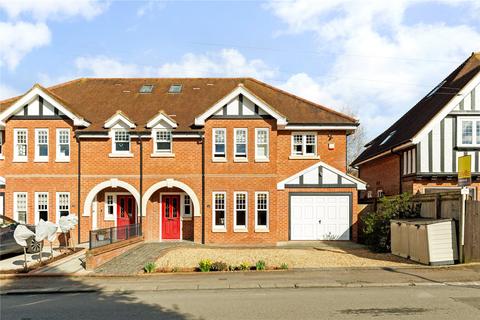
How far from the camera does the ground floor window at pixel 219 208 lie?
75.2ft

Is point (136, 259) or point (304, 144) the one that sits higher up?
point (304, 144)

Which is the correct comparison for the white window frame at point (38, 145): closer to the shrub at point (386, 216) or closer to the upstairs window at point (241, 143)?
the upstairs window at point (241, 143)

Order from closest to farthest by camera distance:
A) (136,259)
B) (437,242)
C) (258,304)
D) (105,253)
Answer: (258,304), (437,242), (105,253), (136,259)

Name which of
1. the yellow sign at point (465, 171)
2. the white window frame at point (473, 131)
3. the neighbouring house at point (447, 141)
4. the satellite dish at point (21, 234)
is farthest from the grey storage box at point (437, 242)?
the satellite dish at point (21, 234)

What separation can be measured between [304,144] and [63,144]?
12.2m

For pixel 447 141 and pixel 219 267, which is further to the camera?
pixel 447 141

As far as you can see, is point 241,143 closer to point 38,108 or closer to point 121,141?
point 121,141

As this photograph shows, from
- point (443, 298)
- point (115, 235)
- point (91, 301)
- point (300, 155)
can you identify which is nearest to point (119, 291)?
point (91, 301)

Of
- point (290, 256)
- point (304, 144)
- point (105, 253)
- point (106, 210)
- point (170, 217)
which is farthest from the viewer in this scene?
point (106, 210)

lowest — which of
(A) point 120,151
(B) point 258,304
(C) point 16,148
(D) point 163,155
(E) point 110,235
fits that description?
(B) point 258,304

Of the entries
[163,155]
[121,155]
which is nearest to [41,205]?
[121,155]

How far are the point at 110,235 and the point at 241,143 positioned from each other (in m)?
8.00

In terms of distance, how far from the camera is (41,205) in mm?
23234

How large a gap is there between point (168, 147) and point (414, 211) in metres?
11.8
